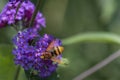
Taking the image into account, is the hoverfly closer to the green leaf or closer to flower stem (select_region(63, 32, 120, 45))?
the green leaf

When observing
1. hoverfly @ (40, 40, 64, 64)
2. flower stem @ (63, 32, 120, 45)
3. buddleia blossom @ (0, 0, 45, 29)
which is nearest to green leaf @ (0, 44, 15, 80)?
buddleia blossom @ (0, 0, 45, 29)

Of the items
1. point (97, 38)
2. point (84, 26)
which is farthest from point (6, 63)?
point (84, 26)

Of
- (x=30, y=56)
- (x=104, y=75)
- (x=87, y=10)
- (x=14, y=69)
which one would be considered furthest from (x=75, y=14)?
(x=30, y=56)

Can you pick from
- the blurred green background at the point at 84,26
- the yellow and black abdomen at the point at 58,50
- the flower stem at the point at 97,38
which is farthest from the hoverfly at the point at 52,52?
the blurred green background at the point at 84,26

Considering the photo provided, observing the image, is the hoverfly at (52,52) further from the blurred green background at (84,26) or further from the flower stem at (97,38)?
the blurred green background at (84,26)

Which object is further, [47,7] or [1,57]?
[47,7]

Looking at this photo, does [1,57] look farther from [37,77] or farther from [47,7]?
[47,7]

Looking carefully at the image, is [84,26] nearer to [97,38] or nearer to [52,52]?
[97,38]
